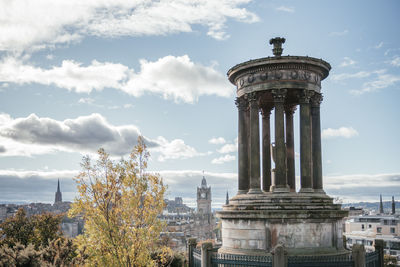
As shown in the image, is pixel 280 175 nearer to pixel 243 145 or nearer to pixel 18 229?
pixel 243 145

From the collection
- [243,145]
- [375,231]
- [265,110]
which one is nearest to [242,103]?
[243,145]

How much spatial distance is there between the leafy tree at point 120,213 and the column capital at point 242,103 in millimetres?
7109

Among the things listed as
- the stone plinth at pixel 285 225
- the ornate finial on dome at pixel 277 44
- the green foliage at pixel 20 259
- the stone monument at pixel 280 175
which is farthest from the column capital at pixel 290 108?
the green foliage at pixel 20 259

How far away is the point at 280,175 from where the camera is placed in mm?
22750

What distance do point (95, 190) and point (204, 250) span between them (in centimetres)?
593

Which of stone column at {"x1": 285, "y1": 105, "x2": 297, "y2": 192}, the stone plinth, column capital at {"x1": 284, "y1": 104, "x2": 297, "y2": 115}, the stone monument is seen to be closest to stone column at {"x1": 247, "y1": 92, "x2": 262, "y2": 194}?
the stone monument

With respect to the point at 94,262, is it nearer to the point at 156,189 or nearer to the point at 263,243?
the point at 156,189

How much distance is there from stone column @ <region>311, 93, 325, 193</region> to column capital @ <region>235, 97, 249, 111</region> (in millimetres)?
3689

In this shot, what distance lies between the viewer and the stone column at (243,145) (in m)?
24.6

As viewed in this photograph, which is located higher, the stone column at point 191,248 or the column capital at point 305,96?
the column capital at point 305,96

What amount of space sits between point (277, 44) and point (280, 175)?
24.8 ft

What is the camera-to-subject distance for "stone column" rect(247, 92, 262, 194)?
2331 centimetres

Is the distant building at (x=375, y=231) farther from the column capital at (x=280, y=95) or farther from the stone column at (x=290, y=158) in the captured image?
the column capital at (x=280, y=95)

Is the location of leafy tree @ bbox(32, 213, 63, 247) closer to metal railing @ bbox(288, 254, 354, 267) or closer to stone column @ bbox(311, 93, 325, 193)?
stone column @ bbox(311, 93, 325, 193)
